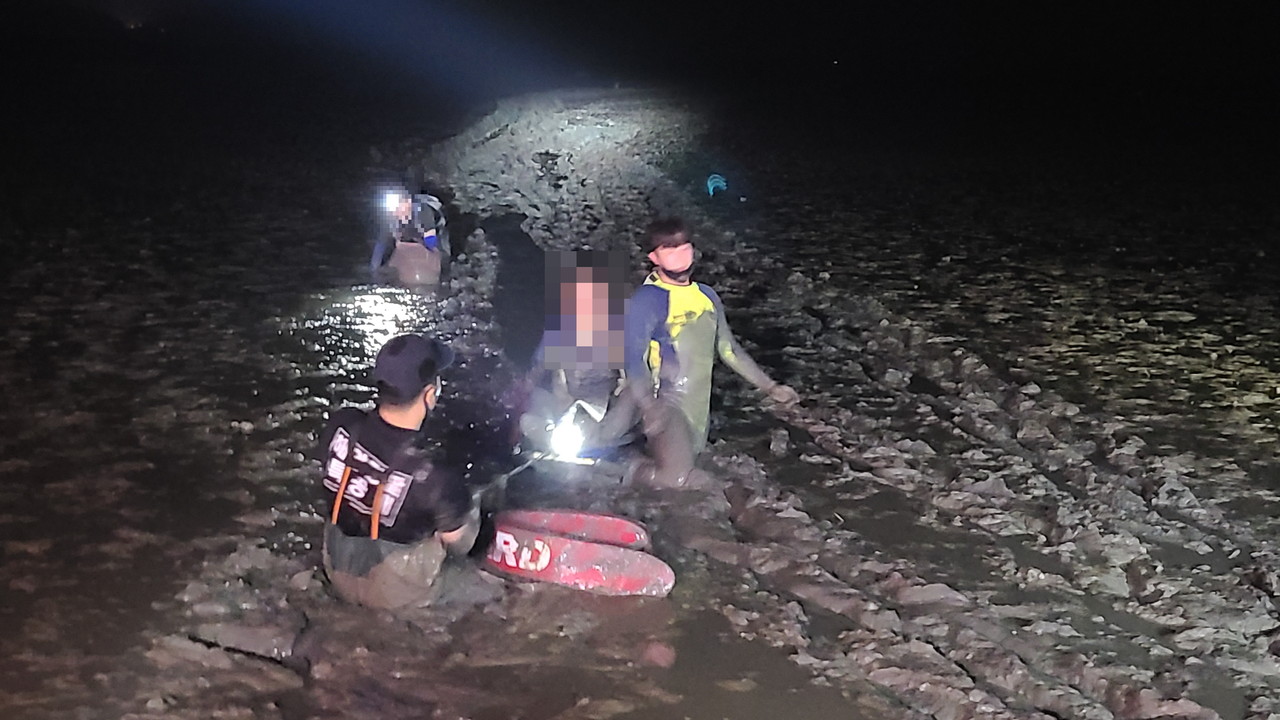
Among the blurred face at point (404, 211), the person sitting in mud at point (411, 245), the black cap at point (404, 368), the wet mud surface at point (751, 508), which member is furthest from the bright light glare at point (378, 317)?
the black cap at point (404, 368)

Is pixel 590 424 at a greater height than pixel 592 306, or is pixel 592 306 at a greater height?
pixel 592 306

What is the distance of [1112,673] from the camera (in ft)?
12.1

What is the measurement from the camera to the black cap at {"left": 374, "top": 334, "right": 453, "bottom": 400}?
3729 mm

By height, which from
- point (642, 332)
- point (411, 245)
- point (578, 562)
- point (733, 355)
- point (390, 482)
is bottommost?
point (578, 562)

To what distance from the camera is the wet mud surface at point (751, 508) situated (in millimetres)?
3656

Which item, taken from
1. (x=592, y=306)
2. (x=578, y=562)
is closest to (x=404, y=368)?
(x=578, y=562)

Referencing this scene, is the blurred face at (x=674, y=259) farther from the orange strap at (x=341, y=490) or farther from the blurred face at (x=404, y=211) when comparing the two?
the blurred face at (x=404, y=211)

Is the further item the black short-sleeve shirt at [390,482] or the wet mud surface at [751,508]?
the black short-sleeve shirt at [390,482]

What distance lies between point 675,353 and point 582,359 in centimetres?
42

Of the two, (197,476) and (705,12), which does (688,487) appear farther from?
(705,12)

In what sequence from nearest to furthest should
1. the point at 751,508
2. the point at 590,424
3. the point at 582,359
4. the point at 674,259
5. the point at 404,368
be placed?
the point at 404,368 < the point at 674,259 < the point at 751,508 < the point at 582,359 < the point at 590,424

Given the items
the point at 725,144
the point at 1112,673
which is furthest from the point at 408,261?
the point at 725,144

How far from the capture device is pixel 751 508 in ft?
16.1

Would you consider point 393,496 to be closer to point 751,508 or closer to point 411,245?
point 751,508
